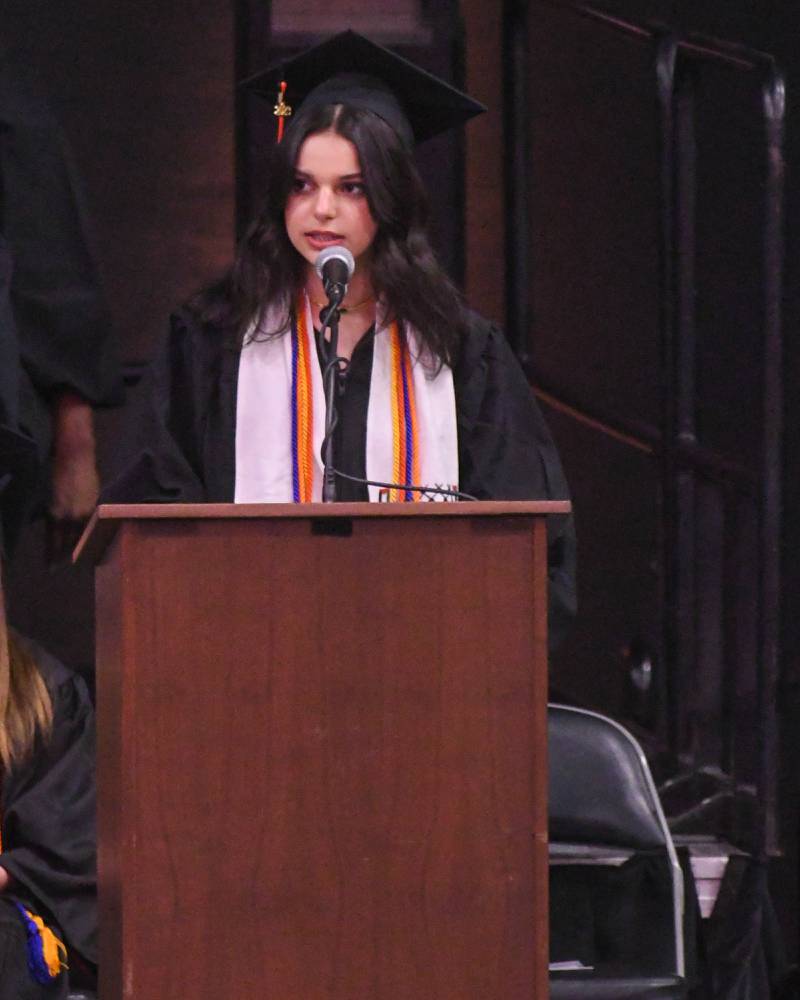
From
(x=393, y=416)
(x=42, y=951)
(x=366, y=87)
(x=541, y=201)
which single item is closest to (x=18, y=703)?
(x=42, y=951)

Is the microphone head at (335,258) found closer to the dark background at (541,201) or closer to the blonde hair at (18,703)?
the blonde hair at (18,703)

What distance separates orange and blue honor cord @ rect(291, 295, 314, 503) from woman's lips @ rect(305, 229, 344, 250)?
0.59 ft

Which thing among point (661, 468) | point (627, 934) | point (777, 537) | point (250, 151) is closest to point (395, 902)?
point (627, 934)

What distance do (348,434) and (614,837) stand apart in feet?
2.85

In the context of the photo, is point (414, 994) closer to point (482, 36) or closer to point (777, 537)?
point (777, 537)

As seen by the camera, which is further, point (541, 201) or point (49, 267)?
point (541, 201)

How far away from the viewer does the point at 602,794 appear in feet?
11.4

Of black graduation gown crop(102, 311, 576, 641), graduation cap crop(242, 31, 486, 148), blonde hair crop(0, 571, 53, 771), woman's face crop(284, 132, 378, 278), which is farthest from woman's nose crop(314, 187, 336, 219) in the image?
blonde hair crop(0, 571, 53, 771)

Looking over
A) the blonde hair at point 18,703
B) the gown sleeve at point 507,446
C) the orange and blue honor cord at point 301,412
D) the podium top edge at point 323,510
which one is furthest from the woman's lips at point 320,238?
the podium top edge at point 323,510

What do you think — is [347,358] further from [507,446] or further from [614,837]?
[614,837]

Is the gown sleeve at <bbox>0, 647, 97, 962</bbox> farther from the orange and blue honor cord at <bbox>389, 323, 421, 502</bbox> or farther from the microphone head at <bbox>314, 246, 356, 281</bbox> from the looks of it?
the microphone head at <bbox>314, 246, 356, 281</bbox>

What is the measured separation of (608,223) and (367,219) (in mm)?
1661

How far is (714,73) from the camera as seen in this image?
4719 millimetres

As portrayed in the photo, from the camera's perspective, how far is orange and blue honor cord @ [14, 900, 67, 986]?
A: 9.86 feet
